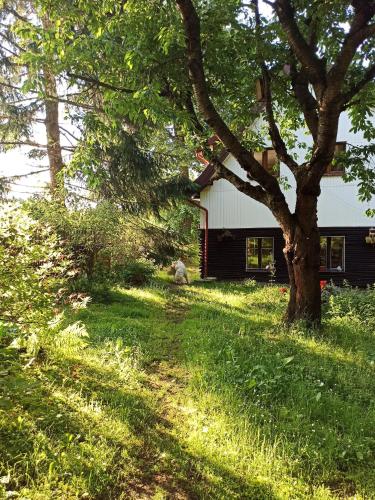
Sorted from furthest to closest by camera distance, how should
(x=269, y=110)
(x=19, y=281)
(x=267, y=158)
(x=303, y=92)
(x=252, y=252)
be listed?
(x=252, y=252) → (x=267, y=158) → (x=303, y=92) → (x=269, y=110) → (x=19, y=281)

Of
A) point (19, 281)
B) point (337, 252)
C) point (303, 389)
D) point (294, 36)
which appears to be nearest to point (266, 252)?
point (337, 252)

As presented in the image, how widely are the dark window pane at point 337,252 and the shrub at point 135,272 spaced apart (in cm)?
761

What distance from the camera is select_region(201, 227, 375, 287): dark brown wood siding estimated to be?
15008 millimetres

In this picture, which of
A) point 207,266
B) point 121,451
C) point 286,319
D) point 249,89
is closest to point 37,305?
point 121,451

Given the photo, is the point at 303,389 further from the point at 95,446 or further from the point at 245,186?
the point at 245,186

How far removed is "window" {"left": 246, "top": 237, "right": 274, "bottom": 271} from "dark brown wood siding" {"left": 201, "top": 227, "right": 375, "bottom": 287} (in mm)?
241

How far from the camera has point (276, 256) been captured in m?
15.9

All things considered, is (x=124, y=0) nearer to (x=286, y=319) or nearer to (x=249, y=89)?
(x=249, y=89)

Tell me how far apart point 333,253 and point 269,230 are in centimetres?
279

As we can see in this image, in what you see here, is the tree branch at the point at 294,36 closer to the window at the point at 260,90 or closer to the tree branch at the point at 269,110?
the tree branch at the point at 269,110

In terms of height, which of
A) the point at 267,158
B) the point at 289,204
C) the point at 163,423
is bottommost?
the point at 163,423

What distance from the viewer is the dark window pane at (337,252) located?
605 inches

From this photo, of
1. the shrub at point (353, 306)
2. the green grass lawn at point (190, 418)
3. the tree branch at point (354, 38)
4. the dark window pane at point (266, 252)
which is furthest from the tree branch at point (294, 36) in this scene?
the dark window pane at point (266, 252)

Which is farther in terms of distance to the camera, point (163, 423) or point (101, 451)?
point (163, 423)
